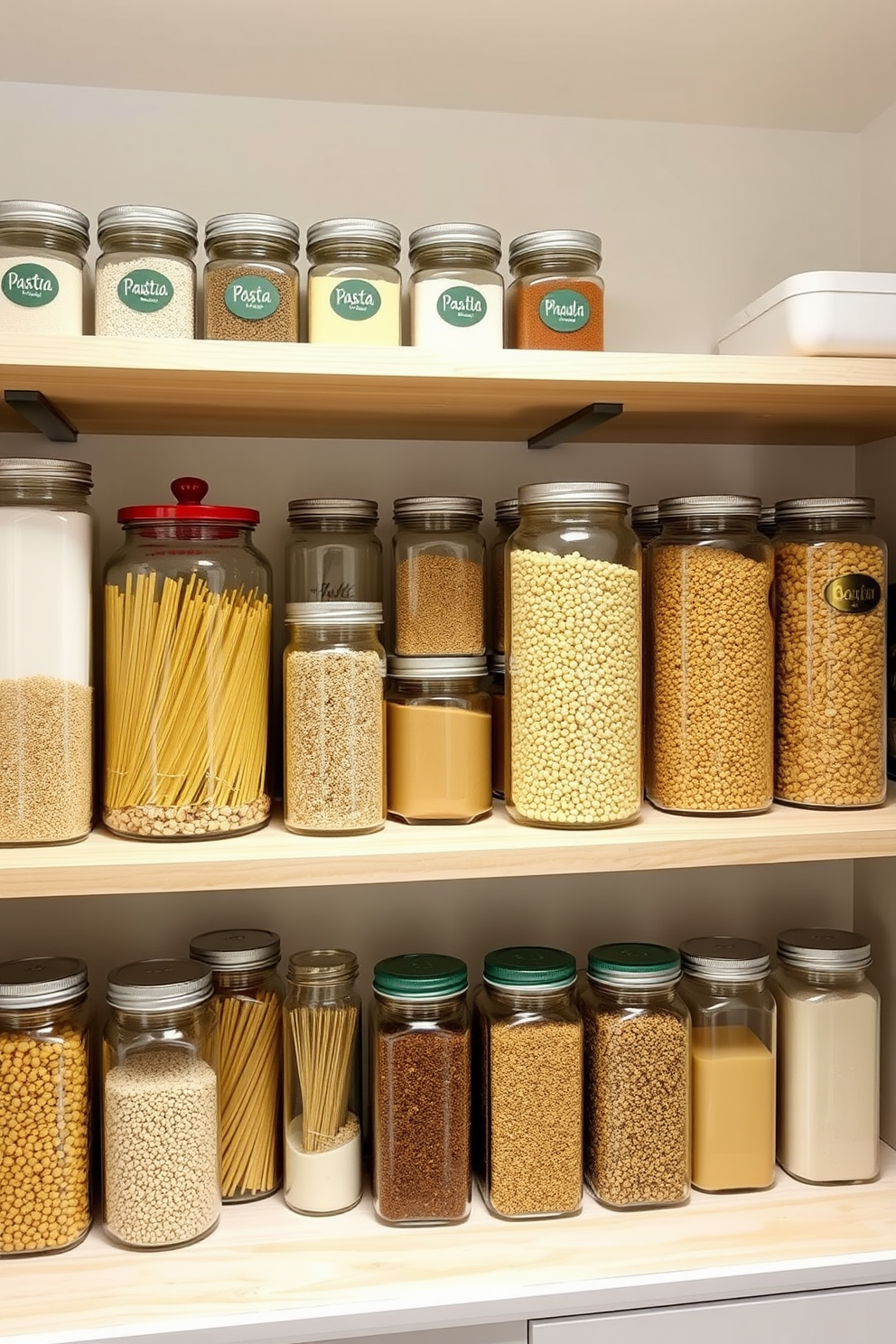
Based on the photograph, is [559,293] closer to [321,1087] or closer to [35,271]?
[35,271]

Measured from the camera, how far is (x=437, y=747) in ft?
3.92

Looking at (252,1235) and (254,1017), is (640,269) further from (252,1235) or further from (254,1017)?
(252,1235)

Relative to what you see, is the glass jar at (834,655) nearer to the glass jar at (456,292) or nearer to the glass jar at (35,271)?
the glass jar at (456,292)

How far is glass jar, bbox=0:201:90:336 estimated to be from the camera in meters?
1.09

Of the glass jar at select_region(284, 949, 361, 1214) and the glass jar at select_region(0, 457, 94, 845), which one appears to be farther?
the glass jar at select_region(284, 949, 361, 1214)

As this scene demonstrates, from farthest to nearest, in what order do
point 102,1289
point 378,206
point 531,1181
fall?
point 378,206 < point 531,1181 < point 102,1289

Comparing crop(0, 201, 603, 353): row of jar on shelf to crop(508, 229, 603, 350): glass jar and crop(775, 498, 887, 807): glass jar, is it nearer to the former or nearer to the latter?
crop(508, 229, 603, 350): glass jar

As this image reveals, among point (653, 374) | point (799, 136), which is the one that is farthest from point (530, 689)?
point (799, 136)

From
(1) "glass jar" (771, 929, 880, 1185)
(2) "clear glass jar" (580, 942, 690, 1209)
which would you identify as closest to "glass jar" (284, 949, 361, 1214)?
(2) "clear glass jar" (580, 942, 690, 1209)

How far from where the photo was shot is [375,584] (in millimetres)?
1270

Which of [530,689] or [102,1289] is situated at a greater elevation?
[530,689]

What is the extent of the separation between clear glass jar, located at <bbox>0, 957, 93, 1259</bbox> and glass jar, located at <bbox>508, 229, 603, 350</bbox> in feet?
2.72

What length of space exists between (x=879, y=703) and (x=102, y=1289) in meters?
0.99

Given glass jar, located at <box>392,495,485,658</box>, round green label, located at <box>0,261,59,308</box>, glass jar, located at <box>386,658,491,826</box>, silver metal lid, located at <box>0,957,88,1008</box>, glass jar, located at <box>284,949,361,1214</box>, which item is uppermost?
round green label, located at <box>0,261,59,308</box>
